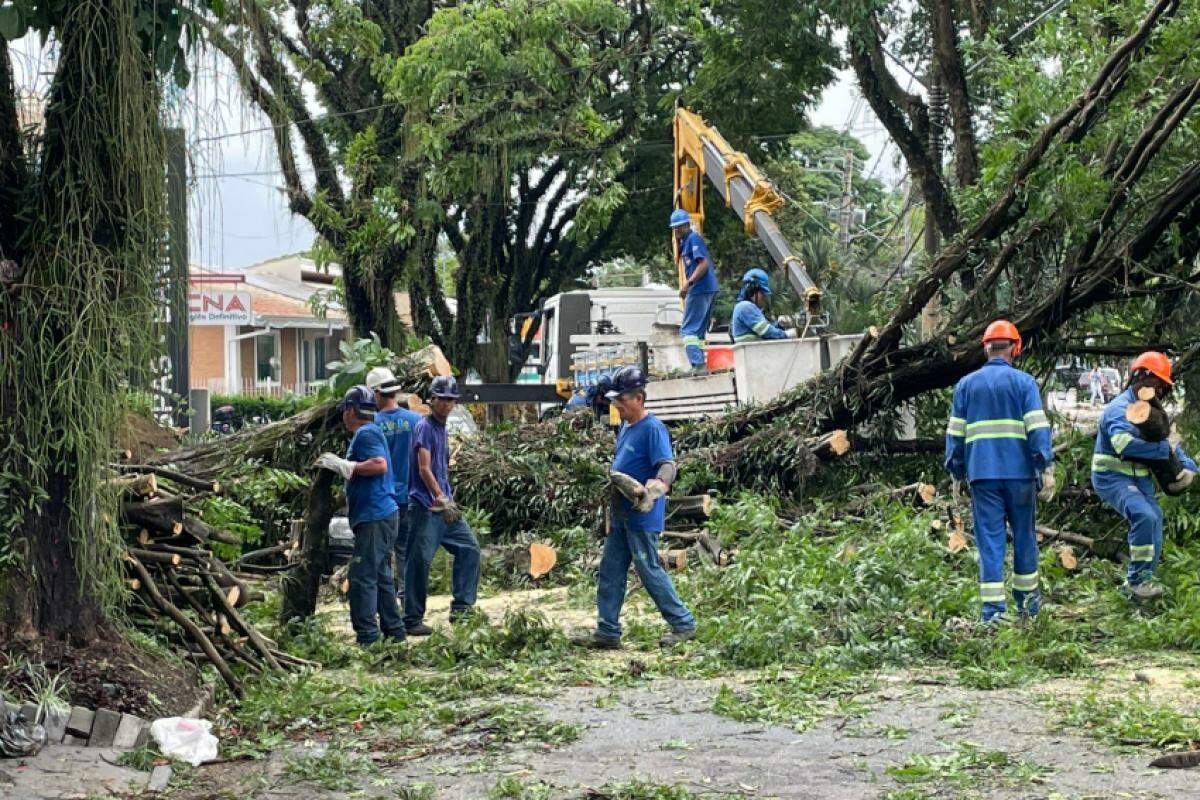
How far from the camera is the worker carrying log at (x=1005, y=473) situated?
9.19 metres

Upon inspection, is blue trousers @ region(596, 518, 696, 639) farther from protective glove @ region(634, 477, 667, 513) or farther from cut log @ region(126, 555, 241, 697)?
cut log @ region(126, 555, 241, 697)

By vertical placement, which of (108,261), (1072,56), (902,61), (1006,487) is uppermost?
(902,61)

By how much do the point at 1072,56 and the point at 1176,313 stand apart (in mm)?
2253

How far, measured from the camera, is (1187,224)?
38.0ft

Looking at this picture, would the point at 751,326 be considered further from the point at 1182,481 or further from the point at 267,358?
the point at 267,358

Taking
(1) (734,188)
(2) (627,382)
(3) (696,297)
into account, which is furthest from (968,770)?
(1) (734,188)

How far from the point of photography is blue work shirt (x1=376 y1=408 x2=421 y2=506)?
10.4 metres

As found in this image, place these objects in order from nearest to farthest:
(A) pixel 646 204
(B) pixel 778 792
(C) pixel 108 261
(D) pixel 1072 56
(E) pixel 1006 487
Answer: (B) pixel 778 792 < (C) pixel 108 261 < (E) pixel 1006 487 < (D) pixel 1072 56 < (A) pixel 646 204

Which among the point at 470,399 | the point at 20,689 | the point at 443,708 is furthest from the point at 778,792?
the point at 470,399

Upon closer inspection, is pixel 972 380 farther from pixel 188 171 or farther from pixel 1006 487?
pixel 188 171

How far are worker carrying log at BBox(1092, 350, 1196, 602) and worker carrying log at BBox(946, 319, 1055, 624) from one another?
0.76 meters

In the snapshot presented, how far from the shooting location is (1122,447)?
9.80 meters

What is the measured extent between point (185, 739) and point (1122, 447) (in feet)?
20.1

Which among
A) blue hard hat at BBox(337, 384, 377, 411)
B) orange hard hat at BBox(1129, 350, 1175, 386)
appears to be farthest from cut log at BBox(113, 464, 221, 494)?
orange hard hat at BBox(1129, 350, 1175, 386)
